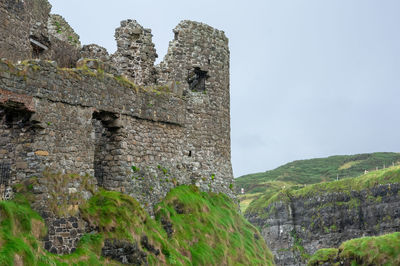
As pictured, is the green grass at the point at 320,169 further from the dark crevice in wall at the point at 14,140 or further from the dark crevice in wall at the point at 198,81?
the dark crevice in wall at the point at 14,140

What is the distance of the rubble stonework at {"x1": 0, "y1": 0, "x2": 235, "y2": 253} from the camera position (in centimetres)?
1084

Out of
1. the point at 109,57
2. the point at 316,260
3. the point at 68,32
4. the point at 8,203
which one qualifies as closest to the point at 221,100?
the point at 109,57

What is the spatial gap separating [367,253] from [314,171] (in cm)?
7951

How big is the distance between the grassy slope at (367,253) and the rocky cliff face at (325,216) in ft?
49.9

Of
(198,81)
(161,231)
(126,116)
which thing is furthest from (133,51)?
(161,231)

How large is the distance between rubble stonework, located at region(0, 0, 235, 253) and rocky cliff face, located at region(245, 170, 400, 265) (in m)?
27.6

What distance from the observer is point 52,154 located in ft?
37.0

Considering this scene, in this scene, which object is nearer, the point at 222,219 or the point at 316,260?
the point at 222,219

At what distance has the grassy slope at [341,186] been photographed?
43.9 meters

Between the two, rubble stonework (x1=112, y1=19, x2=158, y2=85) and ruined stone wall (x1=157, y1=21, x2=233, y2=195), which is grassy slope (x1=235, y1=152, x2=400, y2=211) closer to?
ruined stone wall (x1=157, y1=21, x2=233, y2=195)

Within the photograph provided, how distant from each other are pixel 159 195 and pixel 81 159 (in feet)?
12.8

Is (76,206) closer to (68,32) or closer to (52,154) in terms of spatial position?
(52,154)

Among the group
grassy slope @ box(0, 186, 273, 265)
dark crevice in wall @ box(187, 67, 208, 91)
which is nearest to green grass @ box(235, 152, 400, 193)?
dark crevice in wall @ box(187, 67, 208, 91)

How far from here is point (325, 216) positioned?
1833 inches
